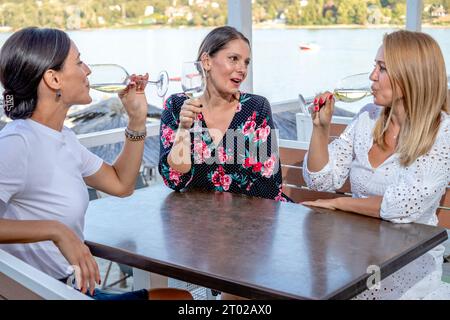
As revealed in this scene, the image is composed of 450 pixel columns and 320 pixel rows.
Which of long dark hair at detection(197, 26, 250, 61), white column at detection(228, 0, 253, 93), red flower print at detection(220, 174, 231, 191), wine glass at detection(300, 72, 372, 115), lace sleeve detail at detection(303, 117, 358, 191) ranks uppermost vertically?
white column at detection(228, 0, 253, 93)

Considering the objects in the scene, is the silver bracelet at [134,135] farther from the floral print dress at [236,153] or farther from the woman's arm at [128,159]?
the floral print dress at [236,153]

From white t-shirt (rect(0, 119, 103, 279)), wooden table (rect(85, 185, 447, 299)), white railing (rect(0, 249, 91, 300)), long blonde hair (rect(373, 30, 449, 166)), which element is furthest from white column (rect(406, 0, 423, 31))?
white railing (rect(0, 249, 91, 300))

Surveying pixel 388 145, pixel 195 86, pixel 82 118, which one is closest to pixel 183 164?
pixel 195 86

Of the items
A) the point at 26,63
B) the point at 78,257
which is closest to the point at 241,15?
the point at 26,63

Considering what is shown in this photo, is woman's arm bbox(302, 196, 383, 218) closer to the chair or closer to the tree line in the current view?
the chair

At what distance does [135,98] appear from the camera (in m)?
2.10

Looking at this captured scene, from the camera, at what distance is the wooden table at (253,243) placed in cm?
149

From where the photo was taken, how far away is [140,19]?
11.2 feet

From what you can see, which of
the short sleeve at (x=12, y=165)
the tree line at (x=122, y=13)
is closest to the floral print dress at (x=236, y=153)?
the tree line at (x=122, y=13)

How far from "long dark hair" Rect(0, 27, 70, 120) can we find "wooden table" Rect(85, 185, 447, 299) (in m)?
0.43

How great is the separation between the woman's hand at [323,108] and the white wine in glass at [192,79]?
16.5 inches

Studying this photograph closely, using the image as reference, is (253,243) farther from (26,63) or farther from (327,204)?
(26,63)

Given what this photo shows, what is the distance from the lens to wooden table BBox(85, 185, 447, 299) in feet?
4.88
